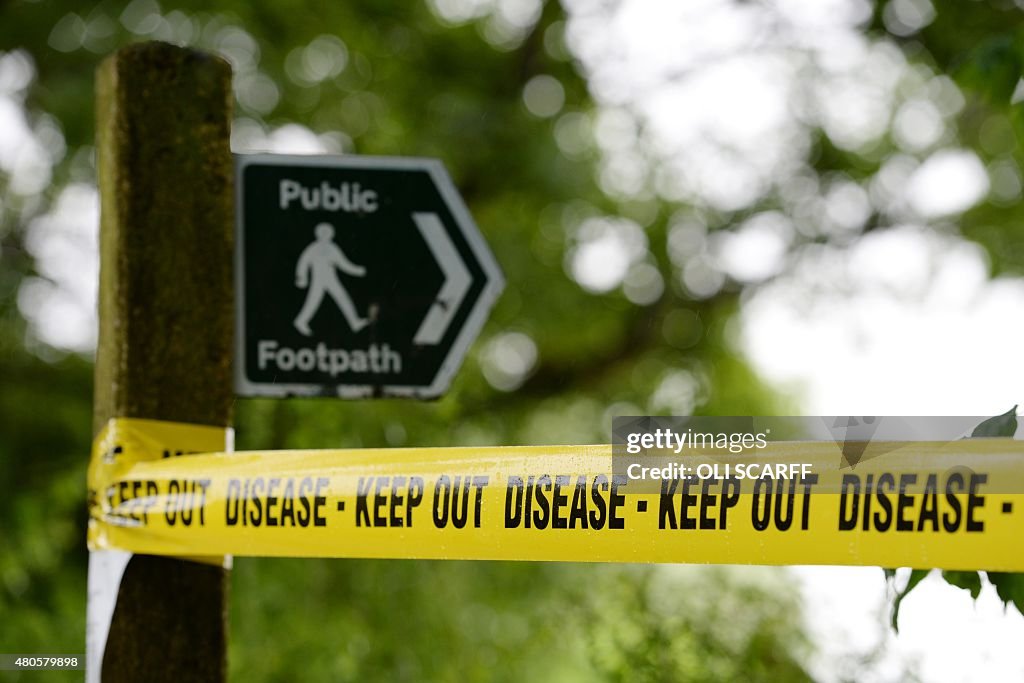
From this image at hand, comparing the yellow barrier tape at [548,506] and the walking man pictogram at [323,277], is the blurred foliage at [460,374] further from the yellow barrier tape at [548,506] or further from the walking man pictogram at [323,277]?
the yellow barrier tape at [548,506]

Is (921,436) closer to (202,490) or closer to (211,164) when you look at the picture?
(202,490)

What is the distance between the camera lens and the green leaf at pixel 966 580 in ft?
5.29

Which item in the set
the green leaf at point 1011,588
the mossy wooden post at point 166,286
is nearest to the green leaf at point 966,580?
the green leaf at point 1011,588

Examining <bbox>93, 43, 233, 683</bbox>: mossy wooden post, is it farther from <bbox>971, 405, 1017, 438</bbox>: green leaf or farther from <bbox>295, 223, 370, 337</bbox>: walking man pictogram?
<bbox>971, 405, 1017, 438</bbox>: green leaf

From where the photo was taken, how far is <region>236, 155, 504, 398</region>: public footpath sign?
206cm

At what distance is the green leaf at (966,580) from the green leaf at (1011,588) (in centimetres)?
4

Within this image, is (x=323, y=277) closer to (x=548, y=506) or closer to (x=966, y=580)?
(x=548, y=506)

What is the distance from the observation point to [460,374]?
7.21m

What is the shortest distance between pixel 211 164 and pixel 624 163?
7.82m

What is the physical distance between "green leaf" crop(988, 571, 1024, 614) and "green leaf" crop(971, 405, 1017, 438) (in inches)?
7.4

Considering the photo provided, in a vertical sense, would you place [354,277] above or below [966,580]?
above

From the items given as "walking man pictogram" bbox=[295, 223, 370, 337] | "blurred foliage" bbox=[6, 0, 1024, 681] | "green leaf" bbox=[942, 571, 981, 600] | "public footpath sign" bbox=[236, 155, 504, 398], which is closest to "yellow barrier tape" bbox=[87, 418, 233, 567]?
"public footpath sign" bbox=[236, 155, 504, 398]

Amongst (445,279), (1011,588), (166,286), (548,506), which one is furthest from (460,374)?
(1011,588)

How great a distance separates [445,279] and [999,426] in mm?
987
